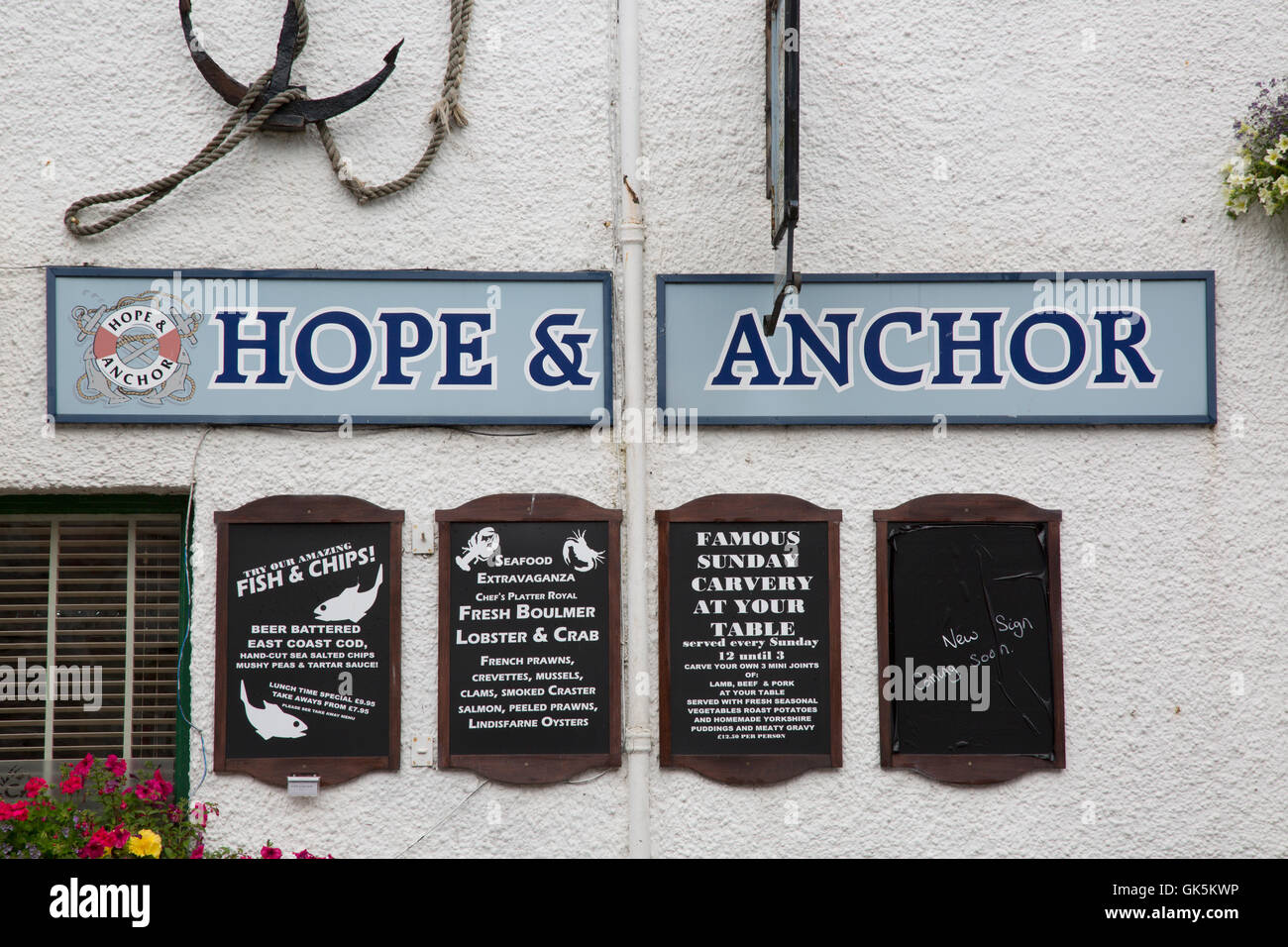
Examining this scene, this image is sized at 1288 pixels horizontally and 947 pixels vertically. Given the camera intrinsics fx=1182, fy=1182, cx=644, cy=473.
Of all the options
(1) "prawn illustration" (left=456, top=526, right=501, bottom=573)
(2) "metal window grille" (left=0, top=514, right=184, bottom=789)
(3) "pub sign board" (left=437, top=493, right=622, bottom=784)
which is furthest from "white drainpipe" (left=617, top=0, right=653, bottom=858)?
(2) "metal window grille" (left=0, top=514, right=184, bottom=789)

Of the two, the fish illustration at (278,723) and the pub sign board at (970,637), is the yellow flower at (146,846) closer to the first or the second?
the fish illustration at (278,723)

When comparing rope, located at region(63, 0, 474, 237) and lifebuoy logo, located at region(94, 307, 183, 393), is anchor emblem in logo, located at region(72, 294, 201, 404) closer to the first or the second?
lifebuoy logo, located at region(94, 307, 183, 393)

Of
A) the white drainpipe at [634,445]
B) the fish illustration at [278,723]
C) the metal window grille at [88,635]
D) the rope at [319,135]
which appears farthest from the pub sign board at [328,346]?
the fish illustration at [278,723]

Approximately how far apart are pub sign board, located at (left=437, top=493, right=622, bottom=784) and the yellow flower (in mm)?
1123

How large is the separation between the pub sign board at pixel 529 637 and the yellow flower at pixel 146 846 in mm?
1123

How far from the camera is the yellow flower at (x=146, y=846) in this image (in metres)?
4.53

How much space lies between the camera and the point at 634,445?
5.06 m

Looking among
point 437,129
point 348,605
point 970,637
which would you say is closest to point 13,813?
point 348,605

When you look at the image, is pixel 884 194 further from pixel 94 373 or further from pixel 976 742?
pixel 94 373

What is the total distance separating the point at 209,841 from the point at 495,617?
148 cm

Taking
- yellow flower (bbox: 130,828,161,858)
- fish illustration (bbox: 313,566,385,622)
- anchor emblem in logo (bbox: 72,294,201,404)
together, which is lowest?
yellow flower (bbox: 130,828,161,858)

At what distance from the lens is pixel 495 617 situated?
16.4ft

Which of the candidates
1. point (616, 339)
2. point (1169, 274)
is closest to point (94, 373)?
point (616, 339)

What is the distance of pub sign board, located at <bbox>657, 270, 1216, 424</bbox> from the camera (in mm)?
5098
